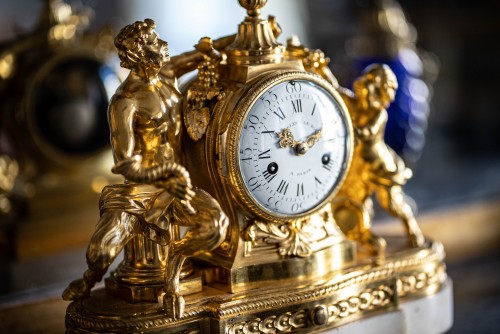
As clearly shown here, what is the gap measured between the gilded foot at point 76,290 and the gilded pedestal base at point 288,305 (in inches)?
0.5

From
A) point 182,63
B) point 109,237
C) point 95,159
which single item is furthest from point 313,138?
point 95,159

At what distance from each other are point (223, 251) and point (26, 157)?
1.11 m

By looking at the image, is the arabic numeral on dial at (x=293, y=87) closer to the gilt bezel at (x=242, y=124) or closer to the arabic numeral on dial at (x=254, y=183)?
the gilt bezel at (x=242, y=124)

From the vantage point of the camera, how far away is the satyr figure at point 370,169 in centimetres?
148

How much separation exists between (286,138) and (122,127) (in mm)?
235

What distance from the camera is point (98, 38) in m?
2.36

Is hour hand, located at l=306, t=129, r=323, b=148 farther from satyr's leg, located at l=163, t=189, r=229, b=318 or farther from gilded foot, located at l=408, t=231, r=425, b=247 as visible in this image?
gilded foot, located at l=408, t=231, r=425, b=247

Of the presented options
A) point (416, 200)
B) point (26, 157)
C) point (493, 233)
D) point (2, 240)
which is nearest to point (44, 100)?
point (26, 157)

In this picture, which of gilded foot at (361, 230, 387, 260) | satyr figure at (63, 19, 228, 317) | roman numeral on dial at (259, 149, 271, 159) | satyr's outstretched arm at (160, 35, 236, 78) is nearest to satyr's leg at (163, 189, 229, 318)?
satyr figure at (63, 19, 228, 317)

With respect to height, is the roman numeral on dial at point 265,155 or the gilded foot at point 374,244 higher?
the roman numeral on dial at point 265,155

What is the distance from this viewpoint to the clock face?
1281 millimetres

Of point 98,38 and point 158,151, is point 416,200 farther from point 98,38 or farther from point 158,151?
point 158,151

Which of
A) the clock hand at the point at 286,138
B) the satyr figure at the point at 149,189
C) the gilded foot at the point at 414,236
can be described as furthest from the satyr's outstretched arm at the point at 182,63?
the gilded foot at the point at 414,236

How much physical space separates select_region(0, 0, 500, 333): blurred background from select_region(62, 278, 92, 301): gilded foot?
287mm
